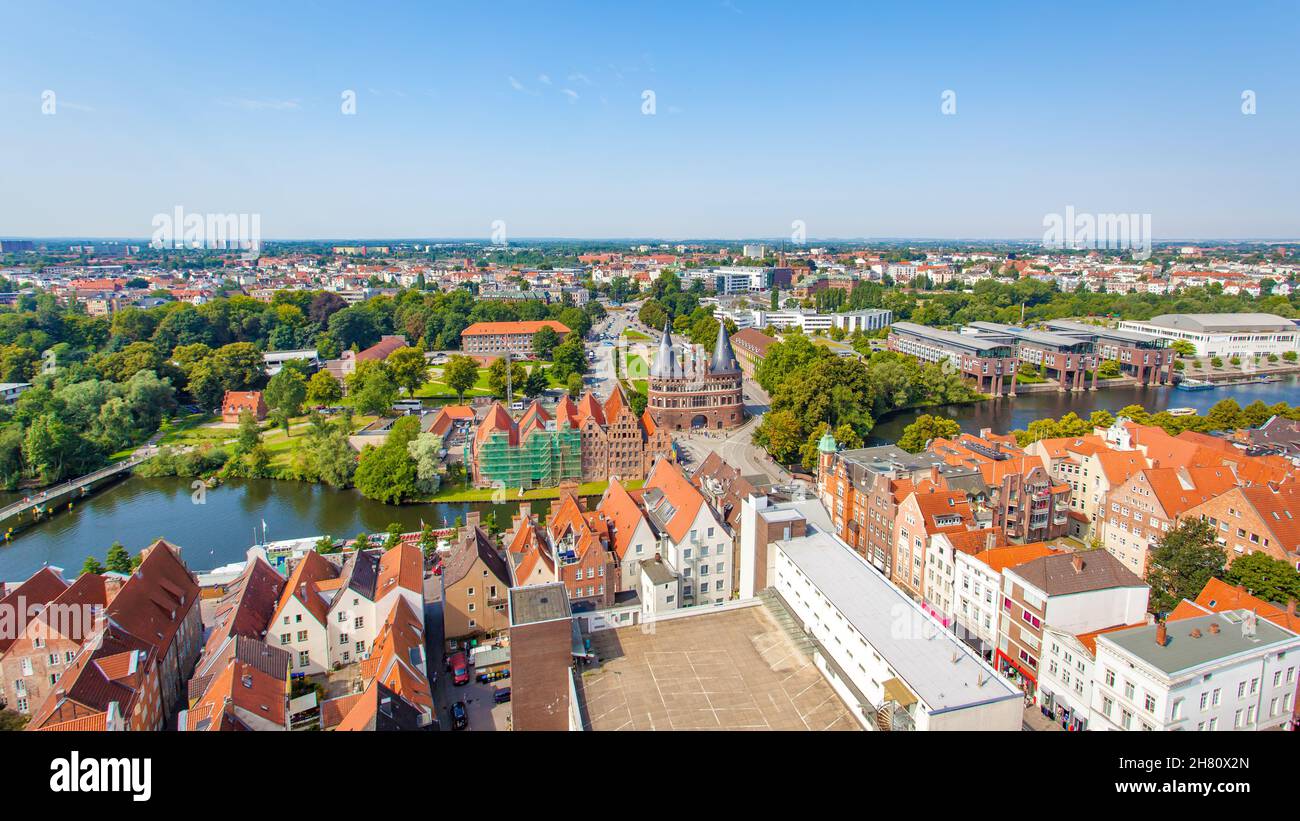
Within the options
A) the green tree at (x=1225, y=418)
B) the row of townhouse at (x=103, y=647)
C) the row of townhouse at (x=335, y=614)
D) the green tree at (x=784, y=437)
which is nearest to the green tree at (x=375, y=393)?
the green tree at (x=784, y=437)

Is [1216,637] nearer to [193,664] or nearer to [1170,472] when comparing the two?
[1170,472]

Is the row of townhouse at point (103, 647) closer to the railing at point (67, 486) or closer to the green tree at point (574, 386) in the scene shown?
the railing at point (67, 486)

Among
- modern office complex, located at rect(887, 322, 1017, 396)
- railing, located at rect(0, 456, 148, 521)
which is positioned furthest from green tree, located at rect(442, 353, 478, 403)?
modern office complex, located at rect(887, 322, 1017, 396)

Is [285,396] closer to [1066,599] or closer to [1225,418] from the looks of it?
[1066,599]

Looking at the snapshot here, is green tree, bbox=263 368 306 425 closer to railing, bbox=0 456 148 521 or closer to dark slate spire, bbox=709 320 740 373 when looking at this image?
railing, bbox=0 456 148 521

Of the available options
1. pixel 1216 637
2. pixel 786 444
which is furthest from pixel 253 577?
pixel 786 444
